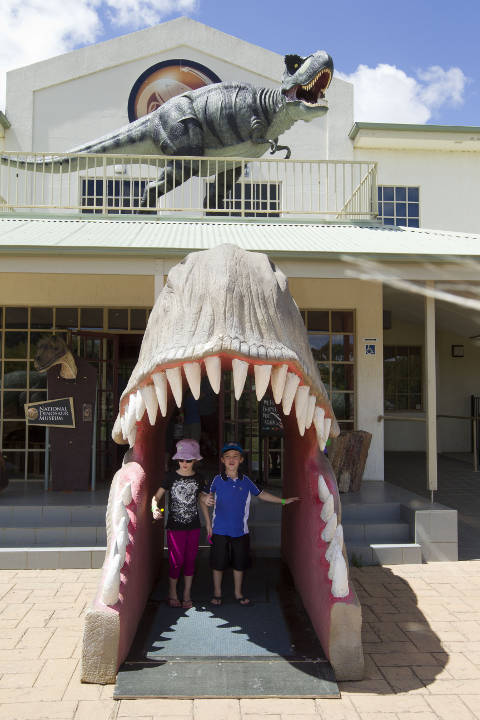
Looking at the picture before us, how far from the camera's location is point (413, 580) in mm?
4402

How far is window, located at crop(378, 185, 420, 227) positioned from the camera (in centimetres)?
1149

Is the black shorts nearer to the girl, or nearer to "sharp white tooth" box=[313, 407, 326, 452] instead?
the girl

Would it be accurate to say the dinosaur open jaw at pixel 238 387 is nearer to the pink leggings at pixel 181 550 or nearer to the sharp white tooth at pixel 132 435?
the sharp white tooth at pixel 132 435

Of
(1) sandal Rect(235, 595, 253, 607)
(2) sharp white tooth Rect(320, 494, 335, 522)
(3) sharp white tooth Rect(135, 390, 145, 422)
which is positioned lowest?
(1) sandal Rect(235, 595, 253, 607)

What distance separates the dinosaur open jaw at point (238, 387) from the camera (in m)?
2.46

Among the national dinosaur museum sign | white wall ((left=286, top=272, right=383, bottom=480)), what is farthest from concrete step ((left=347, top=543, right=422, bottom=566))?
the national dinosaur museum sign

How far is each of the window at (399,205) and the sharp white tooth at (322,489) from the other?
31.2ft

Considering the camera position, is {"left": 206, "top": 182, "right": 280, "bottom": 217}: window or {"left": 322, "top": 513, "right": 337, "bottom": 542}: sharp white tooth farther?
{"left": 206, "top": 182, "right": 280, "bottom": 217}: window

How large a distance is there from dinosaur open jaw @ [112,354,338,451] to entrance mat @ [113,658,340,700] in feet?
3.93

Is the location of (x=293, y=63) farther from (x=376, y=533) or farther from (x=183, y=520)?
(x=183, y=520)

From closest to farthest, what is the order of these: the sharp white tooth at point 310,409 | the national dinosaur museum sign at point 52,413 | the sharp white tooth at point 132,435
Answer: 1. the sharp white tooth at point 310,409
2. the sharp white tooth at point 132,435
3. the national dinosaur museum sign at point 52,413

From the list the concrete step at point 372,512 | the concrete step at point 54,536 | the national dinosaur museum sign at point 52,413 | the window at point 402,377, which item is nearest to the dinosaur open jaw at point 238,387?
the concrete step at point 54,536

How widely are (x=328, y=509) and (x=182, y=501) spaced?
105 cm

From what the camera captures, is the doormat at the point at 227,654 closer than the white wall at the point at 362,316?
Yes
